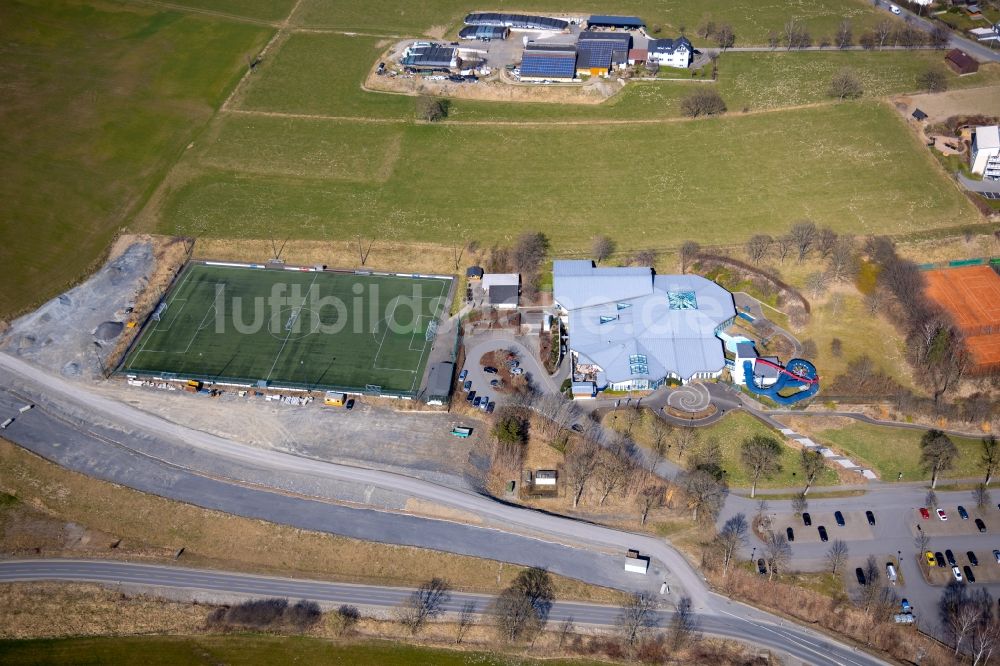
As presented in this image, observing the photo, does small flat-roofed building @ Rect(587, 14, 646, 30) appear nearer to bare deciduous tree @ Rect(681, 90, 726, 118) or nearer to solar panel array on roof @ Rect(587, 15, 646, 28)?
solar panel array on roof @ Rect(587, 15, 646, 28)

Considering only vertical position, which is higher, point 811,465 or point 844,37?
point 844,37

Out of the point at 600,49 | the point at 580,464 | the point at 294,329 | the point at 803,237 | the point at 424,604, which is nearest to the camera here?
the point at 424,604

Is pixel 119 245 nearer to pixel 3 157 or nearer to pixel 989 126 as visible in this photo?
pixel 3 157

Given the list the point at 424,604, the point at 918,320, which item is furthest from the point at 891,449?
the point at 424,604

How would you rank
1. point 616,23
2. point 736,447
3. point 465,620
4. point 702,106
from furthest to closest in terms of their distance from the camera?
point 616,23
point 702,106
point 736,447
point 465,620

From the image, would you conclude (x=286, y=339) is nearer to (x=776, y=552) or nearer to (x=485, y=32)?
(x=776, y=552)

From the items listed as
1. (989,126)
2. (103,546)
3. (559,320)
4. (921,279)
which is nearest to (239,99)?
(559,320)

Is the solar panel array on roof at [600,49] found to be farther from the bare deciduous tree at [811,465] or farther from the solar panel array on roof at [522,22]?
the bare deciduous tree at [811,465]
